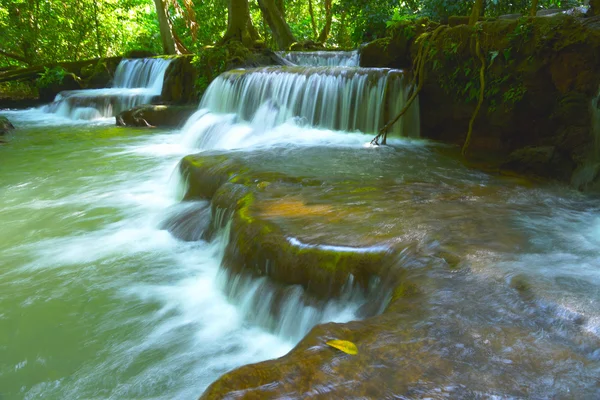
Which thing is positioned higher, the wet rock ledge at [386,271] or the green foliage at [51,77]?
the green foliage at [51,77]

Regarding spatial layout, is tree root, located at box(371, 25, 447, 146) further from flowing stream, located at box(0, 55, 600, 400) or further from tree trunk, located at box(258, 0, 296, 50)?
tree trunk, located at box(258, 0, 296, 50)

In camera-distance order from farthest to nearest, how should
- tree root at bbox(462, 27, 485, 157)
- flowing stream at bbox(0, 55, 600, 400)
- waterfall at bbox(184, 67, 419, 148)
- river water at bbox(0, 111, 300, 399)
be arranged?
waterfall at bbox(184, 67, 419, 148) < tree root at bbox(462, 27, 485, 157) < river water at bbox(0, 111, 300, 399) < flowing stream at bbox(0, 55, 600, 400)

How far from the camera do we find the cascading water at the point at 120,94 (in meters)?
13.7

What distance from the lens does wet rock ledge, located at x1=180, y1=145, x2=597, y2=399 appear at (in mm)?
1802

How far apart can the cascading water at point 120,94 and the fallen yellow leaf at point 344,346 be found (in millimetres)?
12989

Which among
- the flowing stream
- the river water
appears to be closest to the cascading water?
the flowing stream

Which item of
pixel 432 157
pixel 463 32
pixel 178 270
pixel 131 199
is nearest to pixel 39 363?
pixel 178 270

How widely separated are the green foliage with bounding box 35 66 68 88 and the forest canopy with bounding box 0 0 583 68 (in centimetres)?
162

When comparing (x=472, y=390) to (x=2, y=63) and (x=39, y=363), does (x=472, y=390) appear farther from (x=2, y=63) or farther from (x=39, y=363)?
(x=2, y=63)

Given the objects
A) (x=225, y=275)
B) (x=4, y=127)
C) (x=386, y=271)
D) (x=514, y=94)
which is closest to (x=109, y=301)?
(x=225, y=275)

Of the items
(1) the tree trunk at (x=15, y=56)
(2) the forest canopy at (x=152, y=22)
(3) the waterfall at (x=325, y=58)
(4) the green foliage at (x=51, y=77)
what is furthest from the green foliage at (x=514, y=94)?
(1) the tree trunk at (x=15, y=56)

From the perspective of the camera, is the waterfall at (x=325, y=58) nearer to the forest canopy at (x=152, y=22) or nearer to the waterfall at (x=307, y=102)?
the forest canopy at (x=152, y=22)

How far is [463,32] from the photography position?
7.19 metres

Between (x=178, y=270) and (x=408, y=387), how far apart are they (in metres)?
2.91
